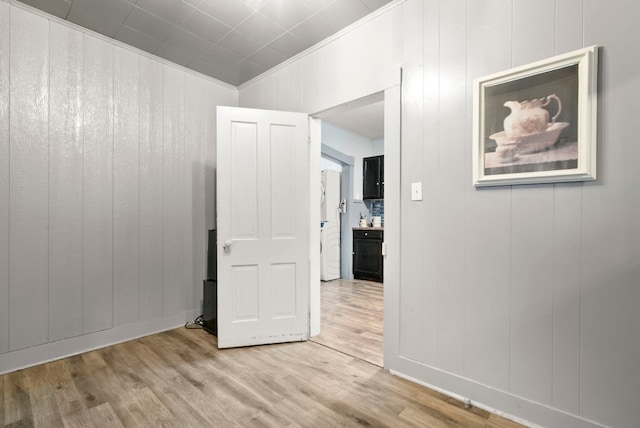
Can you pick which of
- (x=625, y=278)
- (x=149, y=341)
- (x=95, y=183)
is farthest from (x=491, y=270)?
(x=95, y=183)

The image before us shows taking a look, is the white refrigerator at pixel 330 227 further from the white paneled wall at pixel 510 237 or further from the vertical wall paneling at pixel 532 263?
the vertical wall paneling at pixel 532 263

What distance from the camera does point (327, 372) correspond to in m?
2.15

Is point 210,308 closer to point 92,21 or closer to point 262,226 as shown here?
point 262,226

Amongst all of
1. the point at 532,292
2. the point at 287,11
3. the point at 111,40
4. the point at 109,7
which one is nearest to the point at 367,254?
the point at 532,292

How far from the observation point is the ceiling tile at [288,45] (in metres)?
2.61

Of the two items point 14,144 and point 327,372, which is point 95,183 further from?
point 327,372

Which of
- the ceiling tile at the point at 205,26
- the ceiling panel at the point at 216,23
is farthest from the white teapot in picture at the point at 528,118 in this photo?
the ceiling tile at the point at 205,26

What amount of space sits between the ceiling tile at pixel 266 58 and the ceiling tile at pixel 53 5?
55.4 inches

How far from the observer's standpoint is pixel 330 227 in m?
5.40

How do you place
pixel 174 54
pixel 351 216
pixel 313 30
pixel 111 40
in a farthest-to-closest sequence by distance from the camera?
pixel 351 216 → pixel 174 54 → pixel 111 40 → pixel 313 30

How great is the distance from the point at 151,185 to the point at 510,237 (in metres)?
3.05

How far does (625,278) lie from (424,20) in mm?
1887

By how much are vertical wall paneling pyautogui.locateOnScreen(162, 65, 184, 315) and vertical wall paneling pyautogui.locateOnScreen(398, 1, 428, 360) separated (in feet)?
7.55

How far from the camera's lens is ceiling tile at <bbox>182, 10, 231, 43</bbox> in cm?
234
